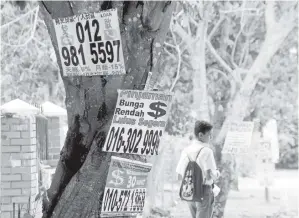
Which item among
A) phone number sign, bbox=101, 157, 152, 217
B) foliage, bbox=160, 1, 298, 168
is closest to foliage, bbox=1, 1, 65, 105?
foliage, bbox=160, 1, 298, 168

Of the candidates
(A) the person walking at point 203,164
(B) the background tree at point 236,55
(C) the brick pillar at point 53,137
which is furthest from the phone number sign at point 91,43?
(B) the background tree at point 236,55

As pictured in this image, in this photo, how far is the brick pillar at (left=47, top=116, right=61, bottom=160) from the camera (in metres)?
12.5

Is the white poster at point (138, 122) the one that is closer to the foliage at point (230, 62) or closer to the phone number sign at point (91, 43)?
the phone number sign at point (91, 43)

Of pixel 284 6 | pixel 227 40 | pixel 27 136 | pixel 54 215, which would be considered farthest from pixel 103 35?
pixel 227 40

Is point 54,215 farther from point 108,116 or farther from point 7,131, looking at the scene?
point 7,131

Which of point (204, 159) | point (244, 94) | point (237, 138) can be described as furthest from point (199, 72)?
point (204, 159)

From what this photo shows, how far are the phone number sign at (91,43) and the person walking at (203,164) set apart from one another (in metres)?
3.18

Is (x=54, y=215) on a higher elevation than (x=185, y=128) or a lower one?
lower

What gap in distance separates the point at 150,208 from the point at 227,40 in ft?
18.2

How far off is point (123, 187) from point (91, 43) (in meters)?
1.26

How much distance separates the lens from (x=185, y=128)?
19828mm

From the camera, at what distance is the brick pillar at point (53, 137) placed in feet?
41.0

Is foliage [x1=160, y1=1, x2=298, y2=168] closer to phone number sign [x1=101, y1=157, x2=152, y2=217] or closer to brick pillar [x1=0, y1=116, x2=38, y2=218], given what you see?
brick pillar [x1=0, y1=116, x2=38, y2=218]

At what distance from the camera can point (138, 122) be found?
5824 millimetres
